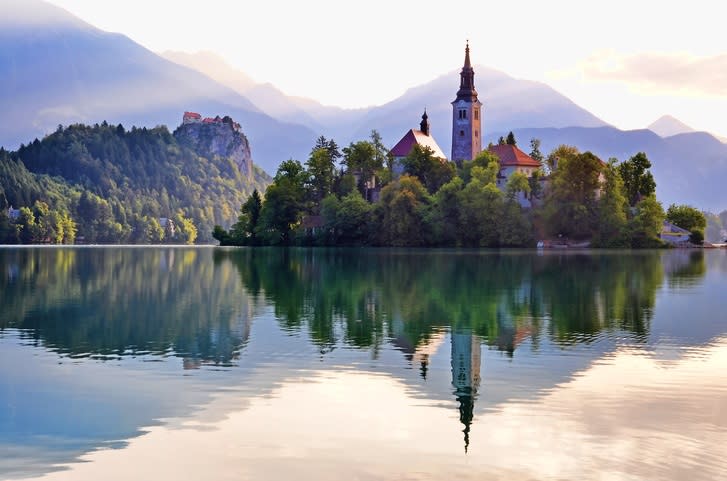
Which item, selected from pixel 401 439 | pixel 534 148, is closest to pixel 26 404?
pixel 401 439

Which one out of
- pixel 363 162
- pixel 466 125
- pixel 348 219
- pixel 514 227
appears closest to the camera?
pixel 514 227

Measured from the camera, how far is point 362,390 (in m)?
19.7

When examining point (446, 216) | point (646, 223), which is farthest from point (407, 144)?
point (646, 223)

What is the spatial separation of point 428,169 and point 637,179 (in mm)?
34460

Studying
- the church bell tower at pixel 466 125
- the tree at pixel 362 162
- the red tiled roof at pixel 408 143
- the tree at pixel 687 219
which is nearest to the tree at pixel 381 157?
the tree at pixel 362 162

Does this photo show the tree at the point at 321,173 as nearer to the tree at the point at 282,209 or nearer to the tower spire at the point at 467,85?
the tree at the point at 282,209

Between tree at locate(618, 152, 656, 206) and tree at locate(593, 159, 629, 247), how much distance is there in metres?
12.2

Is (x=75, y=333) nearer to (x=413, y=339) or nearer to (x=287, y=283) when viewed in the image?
(x=413, y=339)

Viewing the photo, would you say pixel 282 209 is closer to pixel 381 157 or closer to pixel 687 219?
pixel 381 157

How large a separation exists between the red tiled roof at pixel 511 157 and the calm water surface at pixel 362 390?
128999 millimetres

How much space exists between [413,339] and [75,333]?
1075 cm

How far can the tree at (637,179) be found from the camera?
150m

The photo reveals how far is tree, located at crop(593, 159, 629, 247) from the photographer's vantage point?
136 m

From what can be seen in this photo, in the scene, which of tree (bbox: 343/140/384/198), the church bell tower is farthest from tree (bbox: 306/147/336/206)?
the church bell tower
